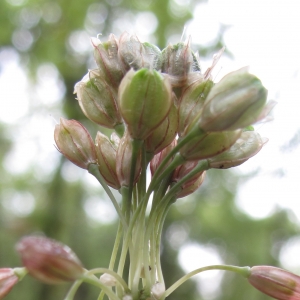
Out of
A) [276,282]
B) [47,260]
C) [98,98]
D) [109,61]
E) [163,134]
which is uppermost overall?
[109,61]

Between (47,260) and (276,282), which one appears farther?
(276,282)

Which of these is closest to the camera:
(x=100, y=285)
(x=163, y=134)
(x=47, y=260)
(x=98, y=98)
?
(x=47, y=260)

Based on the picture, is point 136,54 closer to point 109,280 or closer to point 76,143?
point 76,143

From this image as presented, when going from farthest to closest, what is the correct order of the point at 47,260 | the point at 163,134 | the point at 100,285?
the point at 163,134, the point at 100,285, the point at 47,260

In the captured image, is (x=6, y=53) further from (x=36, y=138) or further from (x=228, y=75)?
(x=228, y=75)

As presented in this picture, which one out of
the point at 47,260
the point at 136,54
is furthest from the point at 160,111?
the point at 47,260
